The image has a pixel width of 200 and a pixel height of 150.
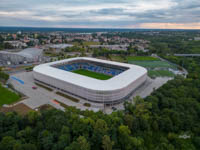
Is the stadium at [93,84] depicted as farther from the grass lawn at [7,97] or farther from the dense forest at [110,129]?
the grass lawn at [7,97]

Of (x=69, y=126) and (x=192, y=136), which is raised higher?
(x=69, y=126)

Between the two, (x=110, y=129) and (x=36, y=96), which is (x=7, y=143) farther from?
(x=36, y=96)

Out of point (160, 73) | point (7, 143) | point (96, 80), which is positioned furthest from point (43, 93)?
point (160, 73)

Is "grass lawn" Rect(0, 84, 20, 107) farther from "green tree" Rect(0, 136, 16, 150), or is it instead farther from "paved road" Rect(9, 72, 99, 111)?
"green tree" Rect(0, 136, 16, 150)

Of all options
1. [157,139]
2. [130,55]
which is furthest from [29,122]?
[130,55]

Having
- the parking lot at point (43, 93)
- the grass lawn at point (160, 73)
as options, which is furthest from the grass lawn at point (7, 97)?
the grass lawn at point (160, 73)

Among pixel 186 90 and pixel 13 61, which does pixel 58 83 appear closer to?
pixel 186 90
